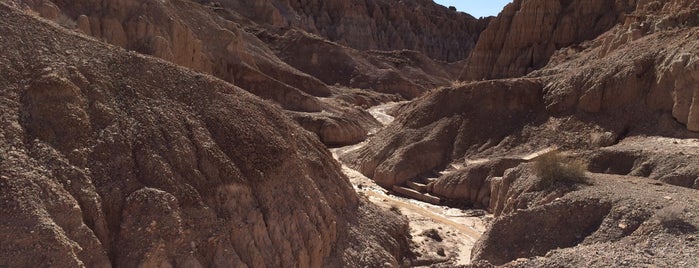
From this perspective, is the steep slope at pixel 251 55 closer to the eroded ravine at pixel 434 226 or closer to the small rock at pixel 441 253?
the eroded ravine at pixel 434 226

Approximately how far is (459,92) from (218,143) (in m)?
19.0

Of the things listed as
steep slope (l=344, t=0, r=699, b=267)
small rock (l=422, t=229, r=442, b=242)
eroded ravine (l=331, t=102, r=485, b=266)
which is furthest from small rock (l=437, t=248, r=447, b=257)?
steep slope (l=344, t=0, r=699, b=267)

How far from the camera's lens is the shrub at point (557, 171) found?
53.4 ft

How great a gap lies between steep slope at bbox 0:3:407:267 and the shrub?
4.78 m

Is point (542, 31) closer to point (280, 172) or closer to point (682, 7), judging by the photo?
point (682, 7)

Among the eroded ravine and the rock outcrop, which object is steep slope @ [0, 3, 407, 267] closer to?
the eroded ravine

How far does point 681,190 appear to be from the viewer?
15.5m

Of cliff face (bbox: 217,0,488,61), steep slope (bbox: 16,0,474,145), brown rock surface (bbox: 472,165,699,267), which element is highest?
cliff face (bbox: 217,0,488,61)

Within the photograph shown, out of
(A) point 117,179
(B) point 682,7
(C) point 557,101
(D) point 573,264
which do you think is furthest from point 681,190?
(B) point 682,7

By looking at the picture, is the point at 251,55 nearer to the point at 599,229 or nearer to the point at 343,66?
the point at 343,66

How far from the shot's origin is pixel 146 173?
11984 mm

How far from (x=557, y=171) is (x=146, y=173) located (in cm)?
1109

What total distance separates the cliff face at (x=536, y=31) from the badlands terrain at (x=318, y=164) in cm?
702

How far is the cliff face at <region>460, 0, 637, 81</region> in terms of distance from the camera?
138ft
